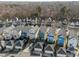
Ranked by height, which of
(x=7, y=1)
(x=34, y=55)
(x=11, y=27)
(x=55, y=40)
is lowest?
(x=34, y=55)

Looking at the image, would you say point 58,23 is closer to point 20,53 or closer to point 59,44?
point 59,44

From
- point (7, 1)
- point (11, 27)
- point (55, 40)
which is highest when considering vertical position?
point (7, 1)

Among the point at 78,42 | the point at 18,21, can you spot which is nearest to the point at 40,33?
the point at 18,21

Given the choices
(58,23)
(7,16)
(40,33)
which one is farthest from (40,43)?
(7,16)

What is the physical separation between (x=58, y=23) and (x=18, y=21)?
0.36 meters

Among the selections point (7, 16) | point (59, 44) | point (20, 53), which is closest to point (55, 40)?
point (59, 44)

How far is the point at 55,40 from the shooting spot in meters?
2.00

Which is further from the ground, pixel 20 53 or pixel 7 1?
pixel 7 1

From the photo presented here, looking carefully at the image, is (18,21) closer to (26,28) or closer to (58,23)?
(26,28)

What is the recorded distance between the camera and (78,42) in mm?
1978

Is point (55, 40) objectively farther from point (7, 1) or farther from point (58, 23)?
point (7, 1)

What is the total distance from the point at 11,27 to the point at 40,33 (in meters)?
0.27

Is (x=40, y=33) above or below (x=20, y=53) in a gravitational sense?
above

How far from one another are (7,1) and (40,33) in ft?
1.35
